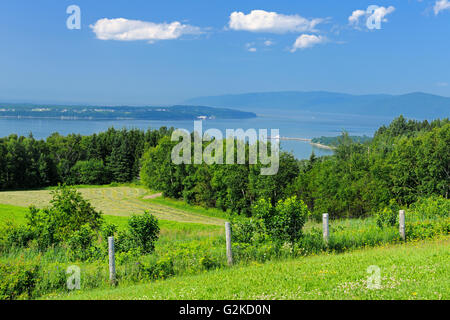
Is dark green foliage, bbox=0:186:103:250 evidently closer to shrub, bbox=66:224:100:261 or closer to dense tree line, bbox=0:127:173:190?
shrub, bbox=66:224:100:261

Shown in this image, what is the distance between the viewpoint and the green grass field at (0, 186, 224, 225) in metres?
56.2

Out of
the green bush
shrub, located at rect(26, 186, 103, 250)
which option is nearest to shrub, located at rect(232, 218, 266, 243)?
the green bush

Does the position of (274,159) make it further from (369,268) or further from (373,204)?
(369,268)

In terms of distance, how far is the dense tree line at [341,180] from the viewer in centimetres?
5034

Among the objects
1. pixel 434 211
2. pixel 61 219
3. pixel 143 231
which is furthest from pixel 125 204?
pixel 434 211

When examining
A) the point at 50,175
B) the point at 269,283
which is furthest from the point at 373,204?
the point at 50,175

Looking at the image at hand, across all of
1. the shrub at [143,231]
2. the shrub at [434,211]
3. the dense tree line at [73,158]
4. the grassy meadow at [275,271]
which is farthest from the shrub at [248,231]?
the dense tree line at [73,158]

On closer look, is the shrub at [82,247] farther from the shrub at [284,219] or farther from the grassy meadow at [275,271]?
the shrub at [284,219]

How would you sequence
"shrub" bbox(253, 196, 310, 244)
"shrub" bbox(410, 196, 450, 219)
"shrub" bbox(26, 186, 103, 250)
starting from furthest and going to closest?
"shrub" bbox(410, 196, 450, 219), "shrub" bbox(26, 186, 103, 250), "shrub" bbox(253, 196, 310, 244)

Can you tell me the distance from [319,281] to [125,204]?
59.3m

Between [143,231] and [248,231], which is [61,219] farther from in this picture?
[248,231]

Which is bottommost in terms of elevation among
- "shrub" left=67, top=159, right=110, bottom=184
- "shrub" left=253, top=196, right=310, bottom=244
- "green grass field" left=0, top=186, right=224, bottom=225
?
"green grass field" left=0, top=186, right=224, bottom=225

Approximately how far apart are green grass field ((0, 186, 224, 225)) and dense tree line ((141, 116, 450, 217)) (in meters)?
3.65

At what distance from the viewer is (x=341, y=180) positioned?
169 ft
